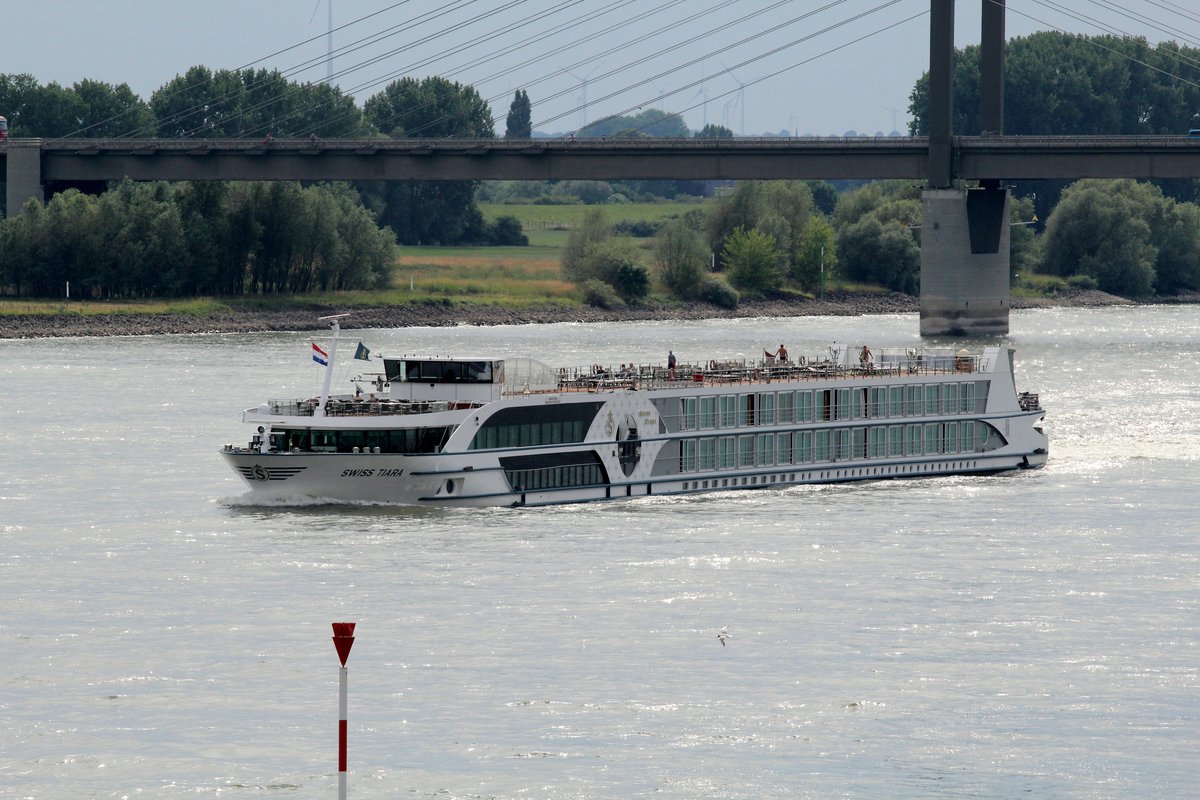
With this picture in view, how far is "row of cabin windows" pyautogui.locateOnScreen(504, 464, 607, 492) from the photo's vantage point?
156 ft

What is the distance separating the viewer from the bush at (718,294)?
140500mm

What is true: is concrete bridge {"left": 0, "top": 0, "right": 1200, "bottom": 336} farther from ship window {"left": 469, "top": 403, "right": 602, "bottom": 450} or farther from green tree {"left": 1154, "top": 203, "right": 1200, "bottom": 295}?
ship window {"left": 469, "top": 403, "right": 602, "bottom": 450}

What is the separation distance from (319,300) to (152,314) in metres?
13.4

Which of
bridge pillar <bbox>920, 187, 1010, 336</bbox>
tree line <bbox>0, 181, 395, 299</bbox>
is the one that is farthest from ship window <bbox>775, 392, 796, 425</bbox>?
tree line <bbox>0, 181, 395, 299</bbox>

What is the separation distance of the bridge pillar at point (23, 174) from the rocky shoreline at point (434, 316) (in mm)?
16225

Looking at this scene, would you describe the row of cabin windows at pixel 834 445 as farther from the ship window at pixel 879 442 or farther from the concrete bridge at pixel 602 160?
the concrete bridge at pixel 602 160

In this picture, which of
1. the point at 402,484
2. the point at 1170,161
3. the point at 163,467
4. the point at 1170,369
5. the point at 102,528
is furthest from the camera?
the point at 1170,161

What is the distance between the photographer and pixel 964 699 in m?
30.2

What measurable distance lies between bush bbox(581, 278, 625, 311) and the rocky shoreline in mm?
1023

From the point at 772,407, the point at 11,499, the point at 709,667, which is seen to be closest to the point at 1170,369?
the point at 772,407

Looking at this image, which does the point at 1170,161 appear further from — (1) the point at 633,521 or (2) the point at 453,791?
(2) the point at 453,791

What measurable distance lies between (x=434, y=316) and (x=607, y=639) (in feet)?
301

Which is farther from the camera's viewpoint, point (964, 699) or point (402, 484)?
point (402, 484)

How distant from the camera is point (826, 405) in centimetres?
5447
